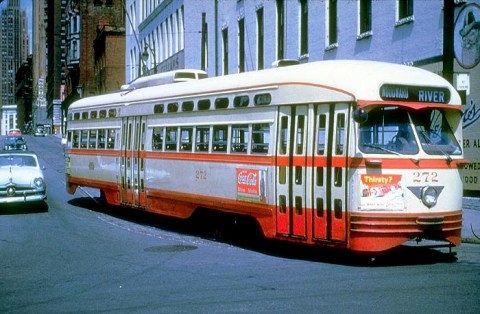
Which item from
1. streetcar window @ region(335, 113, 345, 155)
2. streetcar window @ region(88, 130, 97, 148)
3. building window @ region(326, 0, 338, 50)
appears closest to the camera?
streetcar window @ region(335, 113, 345, 155)

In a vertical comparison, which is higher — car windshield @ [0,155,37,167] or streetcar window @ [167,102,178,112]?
streetcar window @ [167,102,178,112]

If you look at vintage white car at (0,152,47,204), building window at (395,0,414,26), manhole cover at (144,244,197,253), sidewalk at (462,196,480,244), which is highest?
building window at (395,0,414,26)

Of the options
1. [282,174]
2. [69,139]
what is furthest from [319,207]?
[69,139]

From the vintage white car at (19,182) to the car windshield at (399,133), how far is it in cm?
1187

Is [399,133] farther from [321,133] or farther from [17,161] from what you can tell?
[17,161]

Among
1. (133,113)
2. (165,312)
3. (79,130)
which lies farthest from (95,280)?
(79,130)

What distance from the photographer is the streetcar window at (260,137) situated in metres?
13.0

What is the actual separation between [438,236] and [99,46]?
80.7 m

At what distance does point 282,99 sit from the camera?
1262 centimetres

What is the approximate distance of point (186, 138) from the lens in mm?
15680

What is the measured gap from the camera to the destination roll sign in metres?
11.5

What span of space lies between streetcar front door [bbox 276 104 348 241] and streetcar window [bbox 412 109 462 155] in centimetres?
124

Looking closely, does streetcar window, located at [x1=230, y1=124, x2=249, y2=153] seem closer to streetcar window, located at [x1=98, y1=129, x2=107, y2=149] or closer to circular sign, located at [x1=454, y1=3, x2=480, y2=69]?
streetcar window, located at [x1=98, y1=129, x2=107, y2=149]

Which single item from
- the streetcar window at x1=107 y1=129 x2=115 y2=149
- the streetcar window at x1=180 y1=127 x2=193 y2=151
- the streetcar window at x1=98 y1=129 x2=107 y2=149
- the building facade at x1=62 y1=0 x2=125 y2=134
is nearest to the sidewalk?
the streetcar window at x1=180 y1=127 x2=193 y2=151
